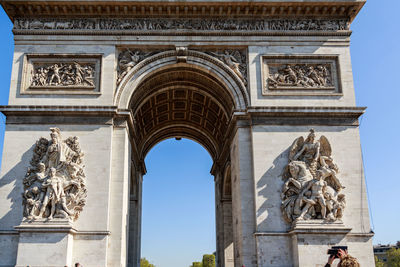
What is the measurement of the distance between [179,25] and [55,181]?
9200mm

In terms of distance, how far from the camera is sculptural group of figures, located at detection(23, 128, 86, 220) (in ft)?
59.3

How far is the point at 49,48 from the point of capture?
20812 mm

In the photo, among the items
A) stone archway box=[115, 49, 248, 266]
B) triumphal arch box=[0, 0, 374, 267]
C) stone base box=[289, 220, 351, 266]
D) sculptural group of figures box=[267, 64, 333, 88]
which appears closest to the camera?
stone base box=[289, 220, 351, 266]

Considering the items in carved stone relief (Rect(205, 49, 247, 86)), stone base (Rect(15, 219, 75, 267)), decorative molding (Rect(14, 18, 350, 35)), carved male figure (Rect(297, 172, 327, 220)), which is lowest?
stone base (Rect(15, 219, 75, 267))

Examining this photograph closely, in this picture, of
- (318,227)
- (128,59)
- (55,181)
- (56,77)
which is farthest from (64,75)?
(318,227)

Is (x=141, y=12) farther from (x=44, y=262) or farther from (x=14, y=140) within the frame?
(x=44, y=262)

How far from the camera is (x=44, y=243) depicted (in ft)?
57.5

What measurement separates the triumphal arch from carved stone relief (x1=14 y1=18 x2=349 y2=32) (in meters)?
0.05

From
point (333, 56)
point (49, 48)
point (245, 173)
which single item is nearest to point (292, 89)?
point (333, 56)

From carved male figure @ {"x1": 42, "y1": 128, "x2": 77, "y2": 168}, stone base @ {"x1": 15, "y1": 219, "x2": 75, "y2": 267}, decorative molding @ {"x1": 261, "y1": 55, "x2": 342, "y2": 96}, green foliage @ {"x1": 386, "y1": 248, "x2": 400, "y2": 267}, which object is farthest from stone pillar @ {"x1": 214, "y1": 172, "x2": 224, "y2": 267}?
green foliage @ {"x1": 386, "y1": 248, "x2": 400, "y2": 267}

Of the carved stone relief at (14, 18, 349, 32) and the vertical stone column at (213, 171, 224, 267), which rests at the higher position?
the carved stone relief at (14, 18, 349, 32)

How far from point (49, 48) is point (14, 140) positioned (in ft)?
15.0

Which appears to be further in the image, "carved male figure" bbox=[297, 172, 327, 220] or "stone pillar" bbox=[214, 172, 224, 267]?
"stone pillar" bbox=[214, 172, 224, 267]

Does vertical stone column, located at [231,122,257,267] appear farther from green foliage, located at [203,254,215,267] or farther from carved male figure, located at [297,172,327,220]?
green foliage, located at [203,254,215,267]
